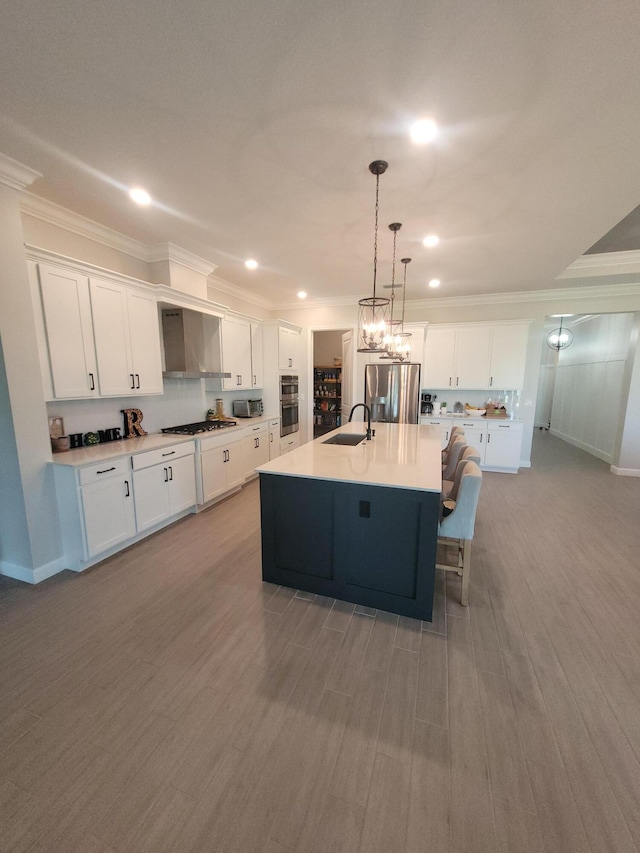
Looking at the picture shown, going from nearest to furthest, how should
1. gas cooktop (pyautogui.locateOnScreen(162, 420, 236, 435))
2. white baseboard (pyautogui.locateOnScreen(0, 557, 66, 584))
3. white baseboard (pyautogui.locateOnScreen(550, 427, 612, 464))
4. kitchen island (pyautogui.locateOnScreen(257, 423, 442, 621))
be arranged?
kitchen island (pyautogui.locateOnScreen(257, 423, 442, 621)) < white baseboard (pyautogui.locateOnScreen(0, 557, 66, 584)) < gas cooktop (pyautogui.locateOnScreen(162, 420, 236, 435)) < white baseboard (pyautogui.locateOnScreen(550, 427, 612, 464))

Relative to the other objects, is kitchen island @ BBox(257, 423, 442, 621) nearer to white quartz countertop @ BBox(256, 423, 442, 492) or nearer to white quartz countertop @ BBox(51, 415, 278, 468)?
white quartz countertop @ BBox(256, 423, 442, 492)

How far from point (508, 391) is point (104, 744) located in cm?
646

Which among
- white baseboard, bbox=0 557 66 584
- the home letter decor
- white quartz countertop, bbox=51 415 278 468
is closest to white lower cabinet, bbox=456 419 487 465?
white quartz countertop, bbox=51 415 278 468

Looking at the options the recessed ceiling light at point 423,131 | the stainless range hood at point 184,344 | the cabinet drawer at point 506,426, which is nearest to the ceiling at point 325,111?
the recessed ceiling light at point 423,131

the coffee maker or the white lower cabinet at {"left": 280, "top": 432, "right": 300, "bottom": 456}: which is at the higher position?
the coffee maker

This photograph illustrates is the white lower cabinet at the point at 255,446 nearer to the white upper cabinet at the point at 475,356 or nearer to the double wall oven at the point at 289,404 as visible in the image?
the double wall oven at the point at 289,404

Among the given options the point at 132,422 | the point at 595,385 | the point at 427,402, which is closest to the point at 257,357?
the point at 132,422

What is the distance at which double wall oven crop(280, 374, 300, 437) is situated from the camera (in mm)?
5629

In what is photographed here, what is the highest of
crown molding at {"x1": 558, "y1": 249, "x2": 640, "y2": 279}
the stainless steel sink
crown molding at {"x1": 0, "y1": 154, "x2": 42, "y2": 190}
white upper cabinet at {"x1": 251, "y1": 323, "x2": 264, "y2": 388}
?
crown molding at {"x1": 558, "y1": 249, "x2": 640, "y2": 279}

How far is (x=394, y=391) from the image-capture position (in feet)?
18.8

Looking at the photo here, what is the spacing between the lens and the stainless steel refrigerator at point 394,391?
223 inches

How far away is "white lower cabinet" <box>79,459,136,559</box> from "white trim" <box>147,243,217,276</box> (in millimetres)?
2331

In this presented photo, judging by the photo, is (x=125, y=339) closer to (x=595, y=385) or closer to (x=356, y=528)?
(x=356, y=528)

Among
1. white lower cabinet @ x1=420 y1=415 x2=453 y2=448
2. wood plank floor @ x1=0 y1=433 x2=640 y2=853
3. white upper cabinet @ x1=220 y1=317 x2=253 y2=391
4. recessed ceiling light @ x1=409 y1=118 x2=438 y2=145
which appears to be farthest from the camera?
white lower cabinet @ x1=420 y1=415 x2=453 y2=448
